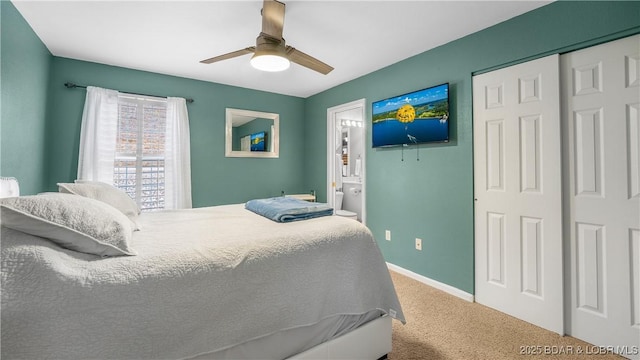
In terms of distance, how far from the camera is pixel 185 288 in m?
1.08

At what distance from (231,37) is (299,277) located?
2399 mm

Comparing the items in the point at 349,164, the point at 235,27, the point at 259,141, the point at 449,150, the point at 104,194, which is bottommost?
the point at 104,194

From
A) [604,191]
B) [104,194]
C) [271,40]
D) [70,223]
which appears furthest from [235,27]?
[604,191]

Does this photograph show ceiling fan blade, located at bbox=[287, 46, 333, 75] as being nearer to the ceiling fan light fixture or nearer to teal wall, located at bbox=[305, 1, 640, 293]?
the ceiling fan light fixture

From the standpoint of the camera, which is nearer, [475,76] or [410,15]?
[410,15]

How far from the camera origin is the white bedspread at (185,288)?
862mm

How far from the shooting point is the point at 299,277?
4.53 feet

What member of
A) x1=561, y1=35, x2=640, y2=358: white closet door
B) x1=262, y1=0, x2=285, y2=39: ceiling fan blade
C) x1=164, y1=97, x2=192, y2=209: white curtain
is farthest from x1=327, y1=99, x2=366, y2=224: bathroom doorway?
x1=561, y1=35, x2=640, y2=358: white closet door

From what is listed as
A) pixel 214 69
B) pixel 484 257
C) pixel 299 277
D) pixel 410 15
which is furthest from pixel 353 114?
pixel 299 277

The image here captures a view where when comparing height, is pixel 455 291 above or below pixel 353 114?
below

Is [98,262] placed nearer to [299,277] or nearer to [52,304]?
[52,304]

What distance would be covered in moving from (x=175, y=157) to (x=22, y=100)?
149 centimetres

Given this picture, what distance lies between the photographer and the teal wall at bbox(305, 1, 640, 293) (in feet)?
6.51

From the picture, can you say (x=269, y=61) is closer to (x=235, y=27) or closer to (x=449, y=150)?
(x=235, y=27)
